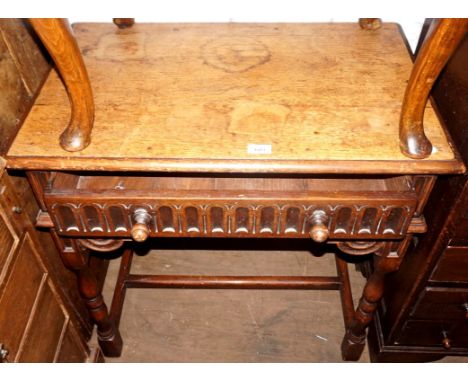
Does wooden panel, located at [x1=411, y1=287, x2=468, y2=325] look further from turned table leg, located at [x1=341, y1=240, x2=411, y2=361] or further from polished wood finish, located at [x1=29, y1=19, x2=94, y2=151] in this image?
polished wood finish, located at [x1=29, y1=19, x2=94, y2=151]

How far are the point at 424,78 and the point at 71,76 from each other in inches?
28.7

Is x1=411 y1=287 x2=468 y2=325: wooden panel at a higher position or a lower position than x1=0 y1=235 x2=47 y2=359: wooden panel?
lower

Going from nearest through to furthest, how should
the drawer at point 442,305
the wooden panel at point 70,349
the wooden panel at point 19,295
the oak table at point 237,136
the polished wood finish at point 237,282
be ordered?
the oak table at point 237,136 → the wooden panel at point 19,295 → the drawer at point 442,305 → the wooden panel at point 70,349 → the polished wood finish at point 237,282

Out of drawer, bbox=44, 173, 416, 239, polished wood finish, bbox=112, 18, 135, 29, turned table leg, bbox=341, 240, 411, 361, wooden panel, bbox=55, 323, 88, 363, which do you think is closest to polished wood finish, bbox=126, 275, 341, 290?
turned table leg, bbox=341, 240, 411, 361

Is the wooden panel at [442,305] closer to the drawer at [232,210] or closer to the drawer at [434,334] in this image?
the drawer at [434,334]

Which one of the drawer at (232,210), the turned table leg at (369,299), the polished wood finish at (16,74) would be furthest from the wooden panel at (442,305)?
the polished wood finish at (16,74)

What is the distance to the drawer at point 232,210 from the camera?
1.09 meters

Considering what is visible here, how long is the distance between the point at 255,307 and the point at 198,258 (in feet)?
1.22

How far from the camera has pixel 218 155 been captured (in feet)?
3.46

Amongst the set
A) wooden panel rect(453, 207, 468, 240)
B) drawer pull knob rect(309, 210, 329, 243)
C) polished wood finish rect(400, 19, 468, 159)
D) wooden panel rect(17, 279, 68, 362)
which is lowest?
wooden panel rect(17, 279, 68, 362)

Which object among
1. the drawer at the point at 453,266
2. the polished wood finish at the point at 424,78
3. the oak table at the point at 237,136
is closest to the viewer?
the polished wood finish at the point at 424,78

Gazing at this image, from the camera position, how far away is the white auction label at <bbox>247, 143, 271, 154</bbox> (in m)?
1.06

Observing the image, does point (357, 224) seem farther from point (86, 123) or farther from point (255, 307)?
point (255, 307)

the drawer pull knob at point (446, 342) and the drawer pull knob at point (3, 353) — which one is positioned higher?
the drawer pull knob at point (3, 353)
